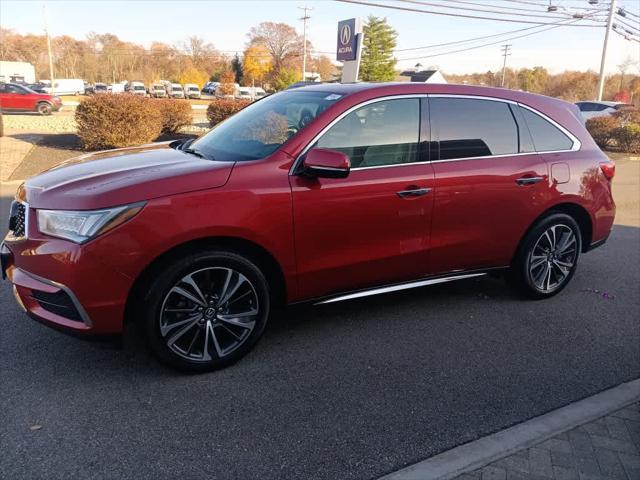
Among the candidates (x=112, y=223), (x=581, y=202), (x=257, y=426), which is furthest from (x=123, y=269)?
(x=581, y=202)

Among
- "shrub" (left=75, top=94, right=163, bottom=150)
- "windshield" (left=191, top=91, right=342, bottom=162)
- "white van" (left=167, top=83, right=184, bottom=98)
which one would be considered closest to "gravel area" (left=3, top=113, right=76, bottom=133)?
"shrub" (left=75, top=94, right=163, bottom=150)

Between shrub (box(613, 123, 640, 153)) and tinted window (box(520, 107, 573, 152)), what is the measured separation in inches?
679

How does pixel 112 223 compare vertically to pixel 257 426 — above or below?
above

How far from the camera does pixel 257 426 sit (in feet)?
9.42

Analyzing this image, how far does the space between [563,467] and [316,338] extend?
1889mm

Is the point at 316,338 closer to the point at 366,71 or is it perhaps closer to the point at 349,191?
the point at 349,191

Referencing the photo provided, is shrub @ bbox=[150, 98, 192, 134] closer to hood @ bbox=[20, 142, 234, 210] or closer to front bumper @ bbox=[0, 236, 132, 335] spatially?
hood @ bbox=[20, 142, 234, 210]

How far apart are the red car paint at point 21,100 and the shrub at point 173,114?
49.6 feet

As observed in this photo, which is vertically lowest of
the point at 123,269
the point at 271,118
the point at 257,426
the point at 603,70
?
the point at 257,426

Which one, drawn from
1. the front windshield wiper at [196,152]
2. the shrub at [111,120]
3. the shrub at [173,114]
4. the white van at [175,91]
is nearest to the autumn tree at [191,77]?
the white van at [175,91]

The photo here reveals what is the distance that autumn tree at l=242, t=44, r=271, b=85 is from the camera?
87.2 metres

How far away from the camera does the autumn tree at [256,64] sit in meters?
87.2

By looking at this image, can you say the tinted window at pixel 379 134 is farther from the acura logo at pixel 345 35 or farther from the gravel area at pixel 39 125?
the gravel area at pixel 39 125

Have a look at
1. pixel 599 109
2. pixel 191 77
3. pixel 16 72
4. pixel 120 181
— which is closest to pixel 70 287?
pixel 120 181
